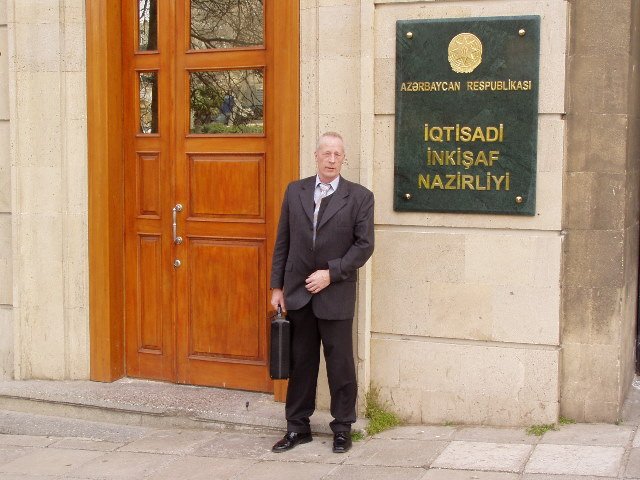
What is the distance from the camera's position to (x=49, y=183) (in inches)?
302

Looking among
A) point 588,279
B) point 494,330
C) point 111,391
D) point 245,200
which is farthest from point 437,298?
point 111,391

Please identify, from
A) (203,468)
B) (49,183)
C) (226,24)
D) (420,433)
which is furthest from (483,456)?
(49,183)

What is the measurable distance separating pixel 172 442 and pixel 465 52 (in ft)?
10.2

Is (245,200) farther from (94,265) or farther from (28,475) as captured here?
(28,475)

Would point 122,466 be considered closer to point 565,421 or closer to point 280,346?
point 280,346

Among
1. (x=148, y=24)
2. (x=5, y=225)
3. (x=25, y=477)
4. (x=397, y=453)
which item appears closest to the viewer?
(x=25, y=477)

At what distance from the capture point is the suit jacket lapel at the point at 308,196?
631cm

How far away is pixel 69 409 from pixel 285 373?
6.23 feet

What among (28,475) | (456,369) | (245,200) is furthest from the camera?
(245,200)

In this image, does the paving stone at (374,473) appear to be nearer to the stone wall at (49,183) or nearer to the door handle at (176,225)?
the door handle at (176,225)

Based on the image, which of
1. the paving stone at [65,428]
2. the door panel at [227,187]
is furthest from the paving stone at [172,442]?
the door panel at [227,187]

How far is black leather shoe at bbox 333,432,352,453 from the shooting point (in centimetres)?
632

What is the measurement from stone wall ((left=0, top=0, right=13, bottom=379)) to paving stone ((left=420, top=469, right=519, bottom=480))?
3.65 m

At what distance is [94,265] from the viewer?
7637mm
